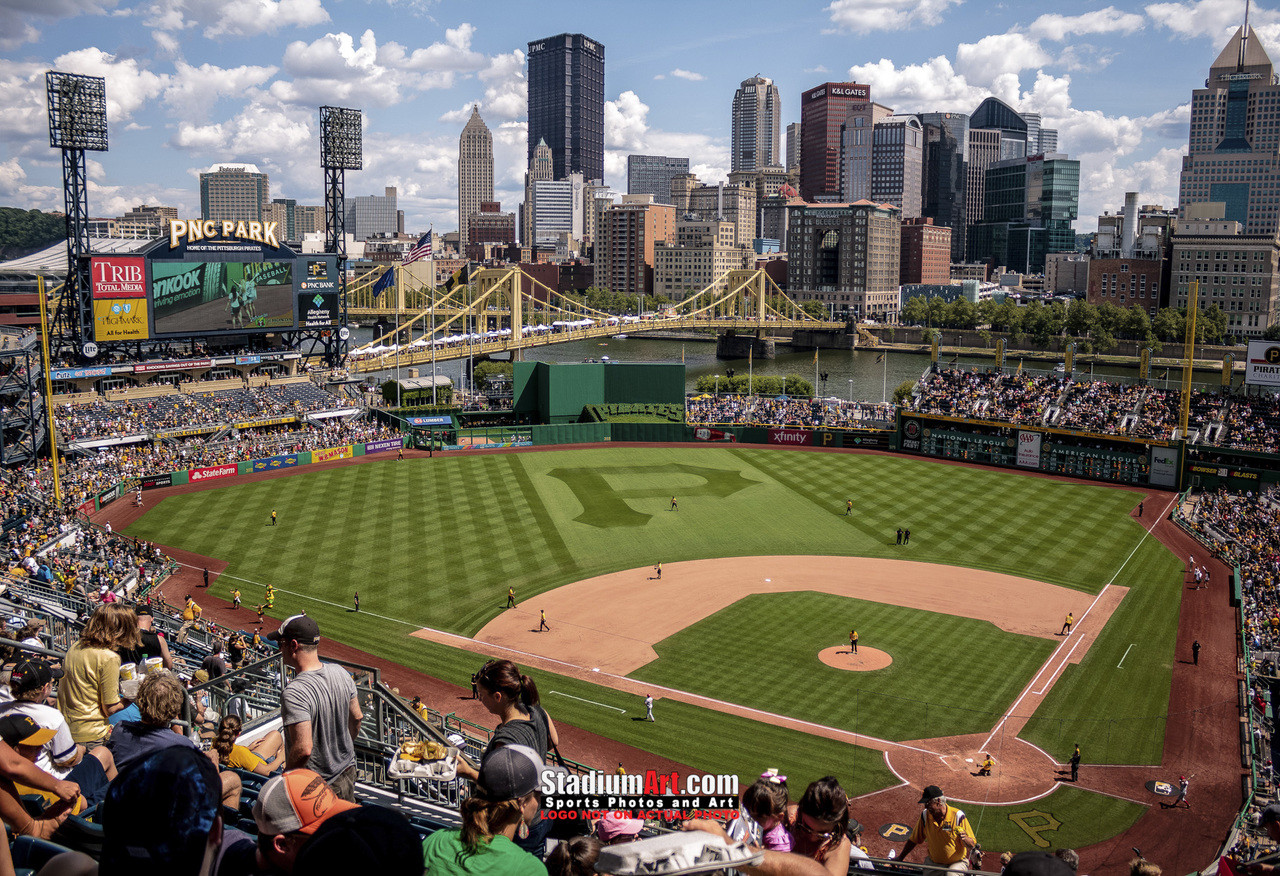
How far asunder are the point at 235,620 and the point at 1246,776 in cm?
3069

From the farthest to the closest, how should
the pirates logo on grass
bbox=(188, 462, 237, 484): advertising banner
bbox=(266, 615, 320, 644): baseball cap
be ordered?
1. bbox=(188, 462, 237, 484): advertising banner
2. the pirates logo on grass
3. bbox=(266, 615, 320, 644): baseball cap

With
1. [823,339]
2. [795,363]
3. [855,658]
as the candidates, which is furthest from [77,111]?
[823,339]

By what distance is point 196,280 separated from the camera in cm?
6256

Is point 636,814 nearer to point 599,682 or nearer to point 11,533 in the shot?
point 599,682

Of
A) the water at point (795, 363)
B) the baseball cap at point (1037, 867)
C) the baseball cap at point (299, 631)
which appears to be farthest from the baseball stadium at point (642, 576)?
the water at point (795, 363)

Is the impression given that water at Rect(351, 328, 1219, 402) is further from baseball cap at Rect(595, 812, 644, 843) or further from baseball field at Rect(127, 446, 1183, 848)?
baseball cap at Rect(595, 812, 644, 843)

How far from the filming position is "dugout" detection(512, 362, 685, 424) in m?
69.1

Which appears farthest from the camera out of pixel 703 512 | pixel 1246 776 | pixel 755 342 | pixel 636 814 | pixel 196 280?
pixel 755 342

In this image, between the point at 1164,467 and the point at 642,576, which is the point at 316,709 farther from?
the point at 1164,467

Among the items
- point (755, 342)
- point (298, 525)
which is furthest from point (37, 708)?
point (755, 342)

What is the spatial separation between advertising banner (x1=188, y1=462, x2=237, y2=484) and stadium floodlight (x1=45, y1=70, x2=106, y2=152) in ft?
67.8

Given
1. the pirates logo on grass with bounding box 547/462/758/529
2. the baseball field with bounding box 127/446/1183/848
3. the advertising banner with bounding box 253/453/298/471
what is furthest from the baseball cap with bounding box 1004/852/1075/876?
the advertising banner with bounding box 253/453/298/471

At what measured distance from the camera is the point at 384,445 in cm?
6128

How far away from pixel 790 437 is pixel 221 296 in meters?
38.4
